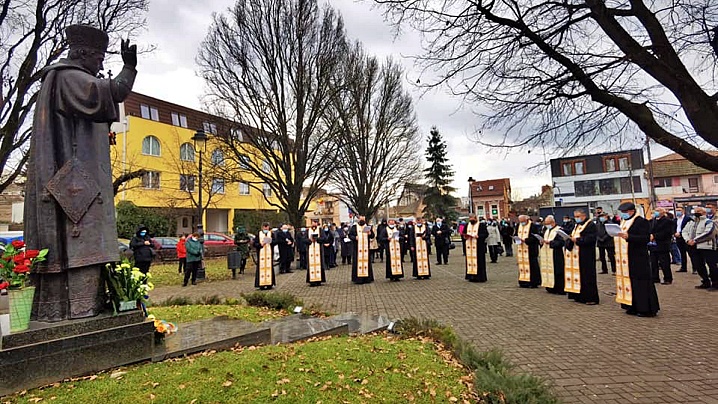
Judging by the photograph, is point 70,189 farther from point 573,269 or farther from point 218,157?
point 218,157

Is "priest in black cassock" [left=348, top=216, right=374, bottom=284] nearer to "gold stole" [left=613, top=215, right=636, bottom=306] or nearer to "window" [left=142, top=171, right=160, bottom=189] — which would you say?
"gold stole" [left=613, top=215, right=636, bottom=306]

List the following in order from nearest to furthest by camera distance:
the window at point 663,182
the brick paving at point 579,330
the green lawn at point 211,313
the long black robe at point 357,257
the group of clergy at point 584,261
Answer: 1. the brick paving at point 579,330
2. the green lawn at point 211,313
3. the group of clergy at point 584,261
4. the long black robe at point 357,257
5. the window at point 663,182

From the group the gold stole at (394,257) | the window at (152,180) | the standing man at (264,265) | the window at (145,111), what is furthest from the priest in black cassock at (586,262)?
the window at (145,111)

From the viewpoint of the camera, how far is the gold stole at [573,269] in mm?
9336

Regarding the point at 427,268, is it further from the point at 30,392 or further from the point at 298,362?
the point at 30,392

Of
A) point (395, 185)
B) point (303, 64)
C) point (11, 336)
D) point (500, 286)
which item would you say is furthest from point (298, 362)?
point (395, 185)

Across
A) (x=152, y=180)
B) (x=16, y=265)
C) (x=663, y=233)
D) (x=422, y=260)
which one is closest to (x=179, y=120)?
(x=152, y=180)

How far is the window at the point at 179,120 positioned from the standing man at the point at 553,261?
1379 inches

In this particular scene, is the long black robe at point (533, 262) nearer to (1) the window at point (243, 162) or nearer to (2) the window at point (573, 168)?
(1) the window at point (243, 162)

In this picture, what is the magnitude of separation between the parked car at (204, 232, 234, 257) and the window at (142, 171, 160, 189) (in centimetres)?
1012

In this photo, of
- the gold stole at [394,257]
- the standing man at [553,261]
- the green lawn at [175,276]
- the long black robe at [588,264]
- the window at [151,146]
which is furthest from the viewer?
the window at [151,146]

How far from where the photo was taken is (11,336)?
3.77m

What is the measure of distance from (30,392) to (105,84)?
125 inches

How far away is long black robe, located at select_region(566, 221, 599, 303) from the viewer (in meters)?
9.09
